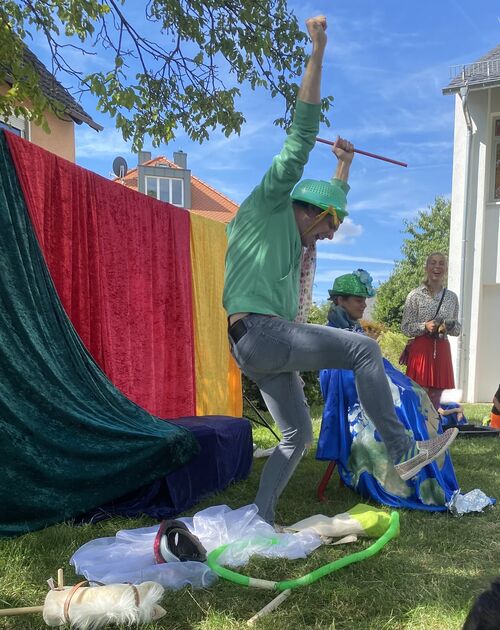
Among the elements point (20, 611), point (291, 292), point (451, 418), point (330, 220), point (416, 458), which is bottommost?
→ point (451, 418)

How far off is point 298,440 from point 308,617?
831 mm

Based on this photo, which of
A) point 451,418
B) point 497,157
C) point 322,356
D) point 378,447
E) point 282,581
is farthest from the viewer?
point 497,157

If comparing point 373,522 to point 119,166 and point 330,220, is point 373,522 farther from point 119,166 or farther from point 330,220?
point 119,166

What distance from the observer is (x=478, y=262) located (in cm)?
985

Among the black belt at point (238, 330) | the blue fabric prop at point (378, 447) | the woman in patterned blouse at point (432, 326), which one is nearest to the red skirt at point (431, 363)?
the woman in patterned blouse at point (432, 326)

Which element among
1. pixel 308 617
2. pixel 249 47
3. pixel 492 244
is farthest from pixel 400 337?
pixel 308 617

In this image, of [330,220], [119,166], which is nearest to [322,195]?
[330,220]

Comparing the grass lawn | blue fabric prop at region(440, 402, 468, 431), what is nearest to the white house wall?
blue fabric prop at region(440, 402, 468, 431)

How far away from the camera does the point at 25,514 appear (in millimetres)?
2576

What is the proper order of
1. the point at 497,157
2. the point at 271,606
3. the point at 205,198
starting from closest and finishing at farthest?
the point at 271,606 → the point at 497,157 → the point at 205,198

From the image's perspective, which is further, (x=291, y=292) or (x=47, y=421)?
(x=47, y=421)

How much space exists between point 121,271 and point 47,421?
1558 mm

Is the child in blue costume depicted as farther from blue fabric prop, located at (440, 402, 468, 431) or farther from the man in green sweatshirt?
blue fabric prop, located at (440, 402, 468, 431)

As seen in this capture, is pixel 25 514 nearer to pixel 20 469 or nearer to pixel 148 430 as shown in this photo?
pixel 20 469
